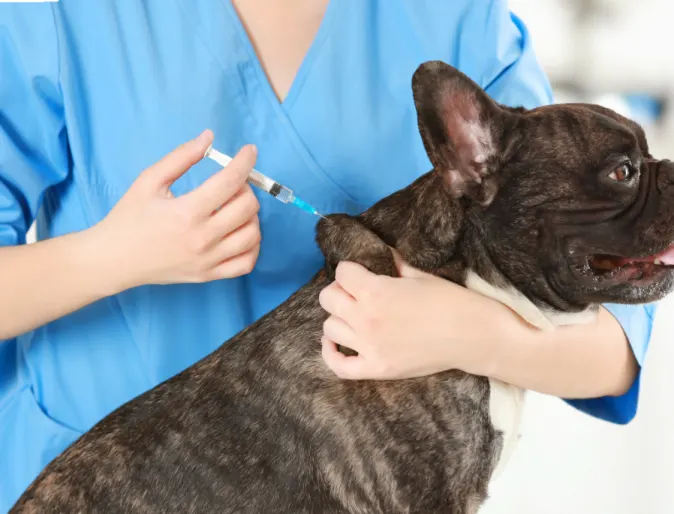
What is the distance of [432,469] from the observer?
922 mm

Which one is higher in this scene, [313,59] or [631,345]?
[313,59]

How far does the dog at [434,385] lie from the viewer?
89 centimetres

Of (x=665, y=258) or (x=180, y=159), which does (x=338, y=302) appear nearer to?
(x=180, y=159)

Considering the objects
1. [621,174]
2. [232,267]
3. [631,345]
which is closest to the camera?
[621,174]

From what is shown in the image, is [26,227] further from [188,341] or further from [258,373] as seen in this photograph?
[258,373]

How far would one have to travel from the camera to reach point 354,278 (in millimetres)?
953

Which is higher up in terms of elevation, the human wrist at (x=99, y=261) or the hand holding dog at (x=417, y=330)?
the human wrist at (x=99, y=261)

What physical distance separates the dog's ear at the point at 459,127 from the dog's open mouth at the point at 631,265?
153 mm

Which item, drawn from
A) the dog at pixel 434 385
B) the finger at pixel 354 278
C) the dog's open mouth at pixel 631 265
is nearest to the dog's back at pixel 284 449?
the dog at pixel 434 385

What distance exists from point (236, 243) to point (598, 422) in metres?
1.29

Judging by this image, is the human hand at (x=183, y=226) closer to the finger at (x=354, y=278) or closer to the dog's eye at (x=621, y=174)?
the finger at (x=354, y=278)

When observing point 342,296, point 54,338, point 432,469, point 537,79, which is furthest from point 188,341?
point 537,79

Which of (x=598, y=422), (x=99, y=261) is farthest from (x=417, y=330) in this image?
(x=598, y=422)

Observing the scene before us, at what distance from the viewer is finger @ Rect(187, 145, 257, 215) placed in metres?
0.94
